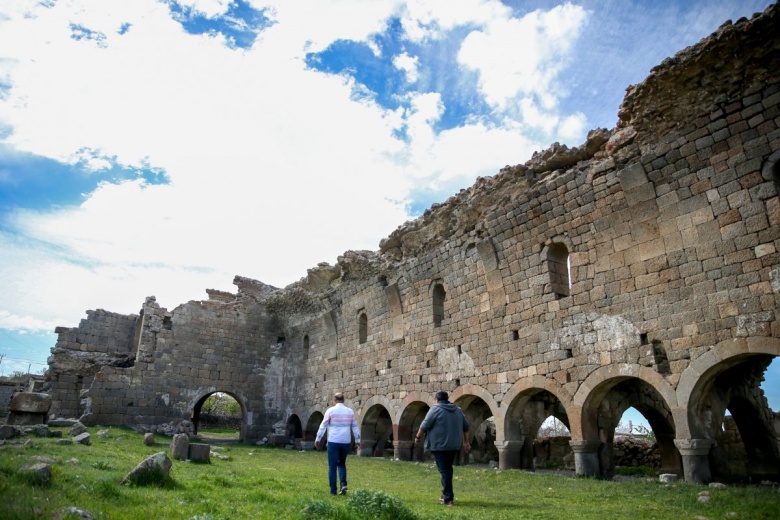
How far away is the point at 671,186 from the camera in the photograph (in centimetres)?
1024

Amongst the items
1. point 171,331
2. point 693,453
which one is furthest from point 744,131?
point 171,331

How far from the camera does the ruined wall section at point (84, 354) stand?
2052 centimetres

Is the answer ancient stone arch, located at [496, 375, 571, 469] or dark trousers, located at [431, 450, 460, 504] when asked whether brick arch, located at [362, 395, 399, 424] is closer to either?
ancient stone arch, located at [496, 375, 571, 469]

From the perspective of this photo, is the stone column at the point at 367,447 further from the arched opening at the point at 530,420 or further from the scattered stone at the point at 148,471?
the scattered stone at the point at 148,471

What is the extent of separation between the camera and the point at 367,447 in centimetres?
1791

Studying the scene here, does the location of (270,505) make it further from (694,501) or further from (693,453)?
(693,453)

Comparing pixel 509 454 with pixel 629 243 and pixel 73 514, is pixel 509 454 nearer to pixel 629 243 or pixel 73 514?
pixel 629 243

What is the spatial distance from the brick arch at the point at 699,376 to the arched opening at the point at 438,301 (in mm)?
7248

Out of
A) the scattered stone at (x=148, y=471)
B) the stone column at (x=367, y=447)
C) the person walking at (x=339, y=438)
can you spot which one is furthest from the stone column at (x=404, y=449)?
the scattered stone at (x=148, y=471)

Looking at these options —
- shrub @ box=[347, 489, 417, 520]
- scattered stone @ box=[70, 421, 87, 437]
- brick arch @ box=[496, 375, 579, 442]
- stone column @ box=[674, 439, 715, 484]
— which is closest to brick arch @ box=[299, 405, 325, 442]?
scattered stone @ box=[70, 421, 87, 437]

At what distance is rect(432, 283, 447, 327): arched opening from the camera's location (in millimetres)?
15820

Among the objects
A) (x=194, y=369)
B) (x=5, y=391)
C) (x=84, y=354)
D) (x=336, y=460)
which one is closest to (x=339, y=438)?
(x=336, y=460)

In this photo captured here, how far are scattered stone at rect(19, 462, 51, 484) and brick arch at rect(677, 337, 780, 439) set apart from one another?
9263 mm

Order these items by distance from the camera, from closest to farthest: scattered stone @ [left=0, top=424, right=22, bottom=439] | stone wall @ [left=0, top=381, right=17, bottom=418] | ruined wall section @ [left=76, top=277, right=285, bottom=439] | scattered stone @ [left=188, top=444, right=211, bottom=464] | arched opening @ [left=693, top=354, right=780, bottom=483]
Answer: scattered stone @ [left=188, top=444, right=211, bottom=464]
scattered stone @ [left=0, top=424, right=22, bottom=439]
arched opening @ [left=693, top=354, right=780, bottom=483]
ruined wall section @ [left=76, top=277, right=285, bottom=439]
stone wall @ [left=0, top=381, right=17, bottom=418]
